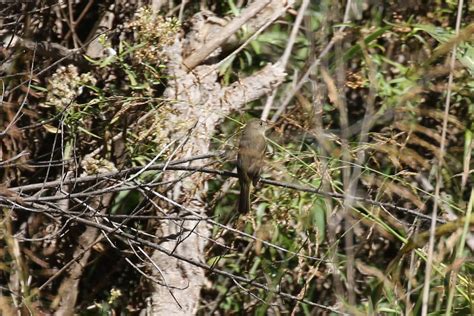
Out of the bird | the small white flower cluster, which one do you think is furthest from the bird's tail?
the small white flower cluster

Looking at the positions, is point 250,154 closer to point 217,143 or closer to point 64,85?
point 217,143

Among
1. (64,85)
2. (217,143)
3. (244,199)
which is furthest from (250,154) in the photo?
(64,85)

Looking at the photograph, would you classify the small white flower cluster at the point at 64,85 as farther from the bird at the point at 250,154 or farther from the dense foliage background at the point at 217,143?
the bird at the point at 250,154

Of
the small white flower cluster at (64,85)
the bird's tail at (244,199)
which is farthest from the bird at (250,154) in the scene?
the small white flower cluster at (64,85)

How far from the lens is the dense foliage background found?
3.48 m

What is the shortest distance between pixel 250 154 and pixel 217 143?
1.95ft

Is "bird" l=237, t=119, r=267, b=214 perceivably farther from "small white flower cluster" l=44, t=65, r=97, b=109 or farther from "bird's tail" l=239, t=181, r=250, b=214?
"small white flower cluster" l=44, t=65, r=97, b=109

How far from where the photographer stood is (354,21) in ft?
15.5

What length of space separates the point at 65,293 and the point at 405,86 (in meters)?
1.95

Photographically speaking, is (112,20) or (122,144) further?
(112,20)

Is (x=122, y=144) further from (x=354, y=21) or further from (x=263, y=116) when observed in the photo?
(x=354, y=21)

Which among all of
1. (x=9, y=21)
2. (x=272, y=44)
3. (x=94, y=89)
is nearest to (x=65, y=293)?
(x=94, y=89)

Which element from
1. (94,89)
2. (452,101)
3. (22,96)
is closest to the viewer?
(94,89)

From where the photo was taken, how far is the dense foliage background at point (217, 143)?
3.48 metres
